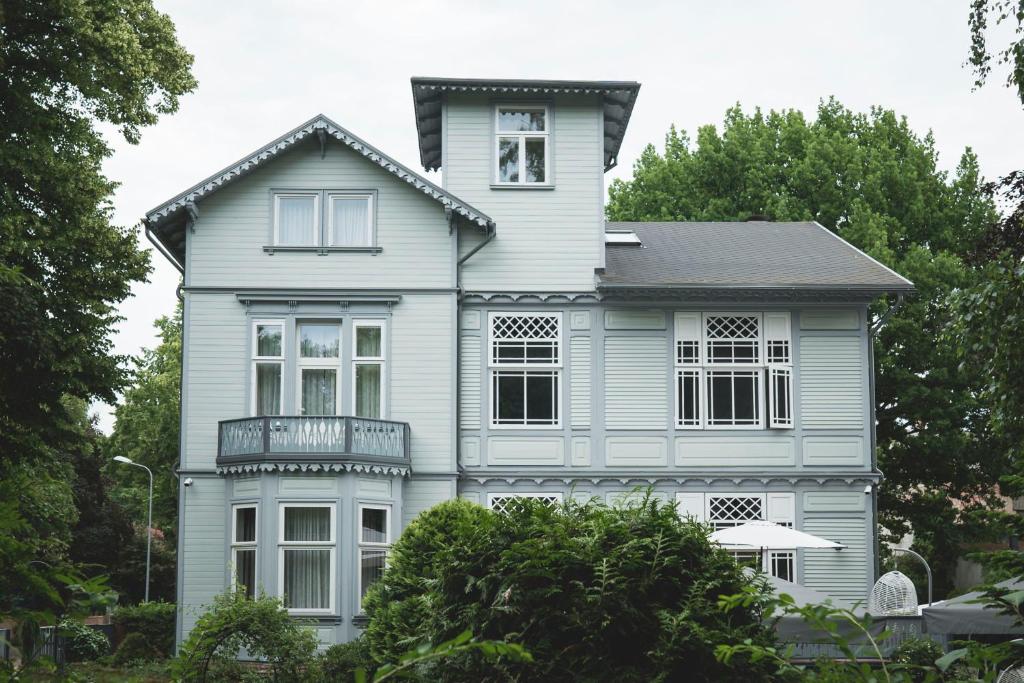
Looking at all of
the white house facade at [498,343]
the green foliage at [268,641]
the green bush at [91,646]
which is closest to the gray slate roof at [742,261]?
the white house facade at [498,343]

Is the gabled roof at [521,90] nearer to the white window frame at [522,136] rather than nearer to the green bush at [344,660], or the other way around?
the white window frame at [522,136]

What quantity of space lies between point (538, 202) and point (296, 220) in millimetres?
4471

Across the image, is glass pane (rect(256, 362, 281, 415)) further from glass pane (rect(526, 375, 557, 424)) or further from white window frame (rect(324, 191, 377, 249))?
glass pane (rect(526, 375, 557, 424))

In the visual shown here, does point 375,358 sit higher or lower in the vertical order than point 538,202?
lower

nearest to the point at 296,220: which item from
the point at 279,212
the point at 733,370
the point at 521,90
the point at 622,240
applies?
the point at 279,212

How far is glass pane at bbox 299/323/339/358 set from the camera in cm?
2316

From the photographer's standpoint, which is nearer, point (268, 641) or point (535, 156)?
point (268, 641)

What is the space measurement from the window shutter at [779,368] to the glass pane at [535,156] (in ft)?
16.6

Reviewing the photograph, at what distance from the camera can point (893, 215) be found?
37.2m

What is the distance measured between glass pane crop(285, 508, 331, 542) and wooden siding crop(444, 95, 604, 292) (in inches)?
195

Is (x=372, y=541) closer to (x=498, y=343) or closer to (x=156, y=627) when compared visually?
(x=498, y=343)

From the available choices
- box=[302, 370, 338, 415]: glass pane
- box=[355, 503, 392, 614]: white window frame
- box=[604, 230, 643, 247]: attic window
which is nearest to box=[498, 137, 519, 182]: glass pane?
box=[604, 230, 643, 247]: attic window

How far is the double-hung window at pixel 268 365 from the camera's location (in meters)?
23.0

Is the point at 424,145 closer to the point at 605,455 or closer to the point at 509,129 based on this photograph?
the point at 509,129
